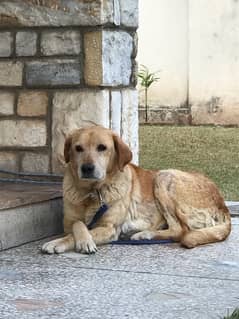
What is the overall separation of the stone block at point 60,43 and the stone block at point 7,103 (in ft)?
1.63

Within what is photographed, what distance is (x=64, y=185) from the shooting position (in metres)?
6.69

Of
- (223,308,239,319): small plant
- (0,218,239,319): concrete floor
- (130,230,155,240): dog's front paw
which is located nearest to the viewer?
(223,308,239,319): small plant

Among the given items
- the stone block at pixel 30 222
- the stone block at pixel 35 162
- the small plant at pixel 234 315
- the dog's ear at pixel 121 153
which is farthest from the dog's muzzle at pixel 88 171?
the small plant at pixel 234 315

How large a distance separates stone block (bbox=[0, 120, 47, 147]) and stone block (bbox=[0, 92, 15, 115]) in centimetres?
9

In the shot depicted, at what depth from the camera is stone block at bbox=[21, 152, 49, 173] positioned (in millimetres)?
7477

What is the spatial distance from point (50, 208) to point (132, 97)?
4.37ft

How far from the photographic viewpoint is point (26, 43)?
7406 millimetres

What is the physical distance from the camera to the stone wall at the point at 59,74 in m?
7.20

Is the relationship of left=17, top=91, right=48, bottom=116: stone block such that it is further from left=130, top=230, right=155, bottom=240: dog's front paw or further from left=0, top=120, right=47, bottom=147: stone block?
left=130, top=230, right=155, bottom=240: dog's front paw

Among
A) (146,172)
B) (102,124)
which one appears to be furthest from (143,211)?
(102,124)

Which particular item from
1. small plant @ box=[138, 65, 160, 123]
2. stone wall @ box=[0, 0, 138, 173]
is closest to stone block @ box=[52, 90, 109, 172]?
stone wall @ box=[0, 0, 138, 173]

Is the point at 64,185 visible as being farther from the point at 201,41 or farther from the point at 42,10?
the point at 201,41

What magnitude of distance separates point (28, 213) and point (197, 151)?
657 centimetres

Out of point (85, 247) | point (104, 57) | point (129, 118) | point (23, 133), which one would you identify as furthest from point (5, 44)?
point (85, 247)
